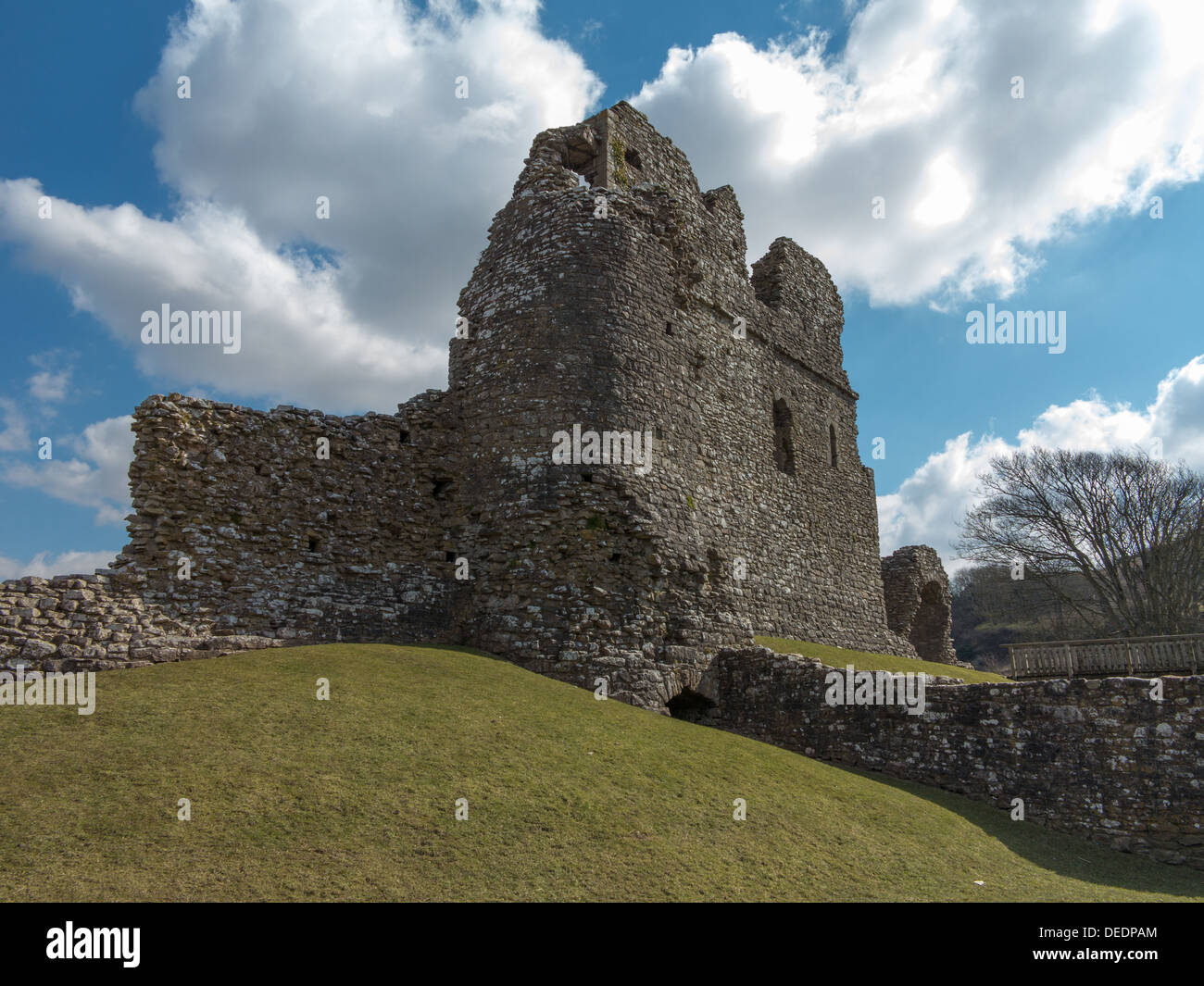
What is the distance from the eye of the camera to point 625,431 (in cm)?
1445

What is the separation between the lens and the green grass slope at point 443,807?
5977mm

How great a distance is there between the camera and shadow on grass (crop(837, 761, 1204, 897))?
30.4 ft

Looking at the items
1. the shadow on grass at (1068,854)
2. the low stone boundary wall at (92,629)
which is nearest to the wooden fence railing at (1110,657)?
the shadow on grass at (1068,854)

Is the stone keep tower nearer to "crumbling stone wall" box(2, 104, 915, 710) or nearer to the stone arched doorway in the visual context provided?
"crumbling stone wall" box(2, 104, 915, 710)

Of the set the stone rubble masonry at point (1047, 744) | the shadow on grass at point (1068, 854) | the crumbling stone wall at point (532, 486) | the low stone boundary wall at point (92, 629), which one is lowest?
the shadow on grass at point (1068, 854)

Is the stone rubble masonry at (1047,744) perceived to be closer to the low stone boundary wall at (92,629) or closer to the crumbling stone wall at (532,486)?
the crumbling stone wall at (532,486)

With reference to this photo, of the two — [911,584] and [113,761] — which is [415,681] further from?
[911,584]

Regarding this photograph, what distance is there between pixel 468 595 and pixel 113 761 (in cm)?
702

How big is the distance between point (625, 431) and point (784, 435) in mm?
9466

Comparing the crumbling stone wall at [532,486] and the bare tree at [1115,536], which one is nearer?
the crumbling stone wall at [532,486]

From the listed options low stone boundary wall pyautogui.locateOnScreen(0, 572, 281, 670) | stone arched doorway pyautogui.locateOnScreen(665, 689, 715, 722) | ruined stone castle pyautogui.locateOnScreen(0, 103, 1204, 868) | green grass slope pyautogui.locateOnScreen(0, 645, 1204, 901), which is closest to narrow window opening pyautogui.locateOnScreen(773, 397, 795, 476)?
ruined stone castle pyautogui.locateOnScreen(0, 103, 1204, 868)

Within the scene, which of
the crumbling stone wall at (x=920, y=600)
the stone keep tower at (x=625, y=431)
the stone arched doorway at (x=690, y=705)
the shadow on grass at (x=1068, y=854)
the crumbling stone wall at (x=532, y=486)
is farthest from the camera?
the crumbling stone wall at (x=920, y=600)

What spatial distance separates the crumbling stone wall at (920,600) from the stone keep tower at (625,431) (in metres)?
7.18
